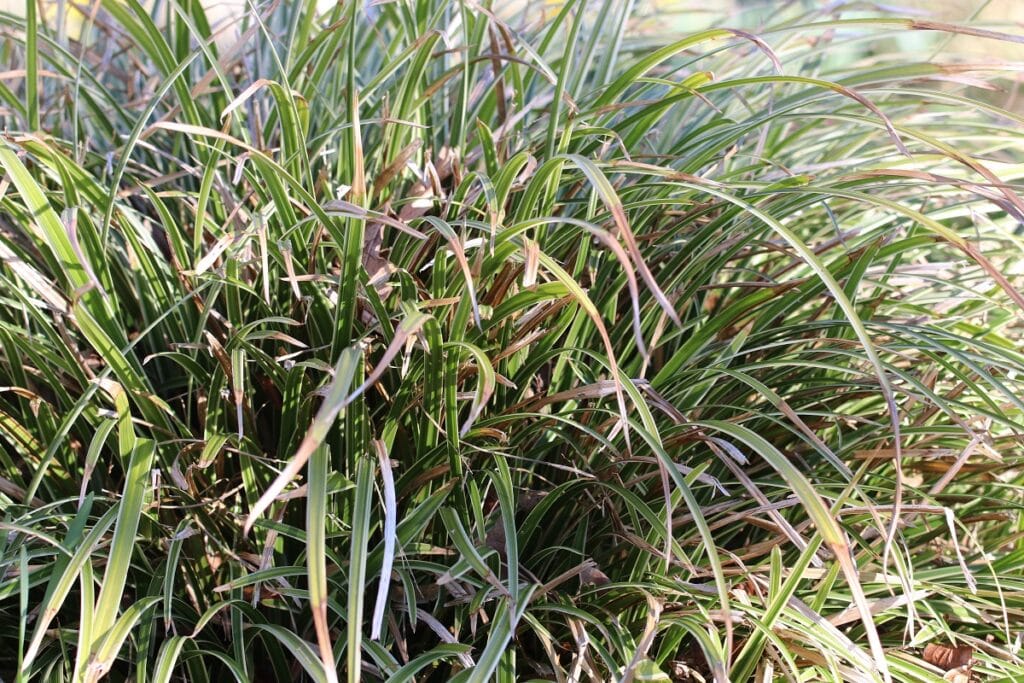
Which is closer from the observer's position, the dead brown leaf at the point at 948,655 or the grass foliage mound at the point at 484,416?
the grass foliage mound at the point at 484,416

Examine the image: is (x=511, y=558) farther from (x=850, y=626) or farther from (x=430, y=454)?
(x=850, y=626)

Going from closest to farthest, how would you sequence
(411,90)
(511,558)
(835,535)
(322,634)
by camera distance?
(322,634)
(835,535)
(511,558)
(411,90)

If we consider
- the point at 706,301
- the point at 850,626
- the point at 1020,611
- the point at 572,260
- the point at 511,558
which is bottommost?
the point at 850,626

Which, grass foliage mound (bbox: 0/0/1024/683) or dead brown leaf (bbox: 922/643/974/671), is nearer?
grass foliage mound (bbox: 0/0/1024/683)

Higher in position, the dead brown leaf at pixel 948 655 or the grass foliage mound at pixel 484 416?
the grass foliage mound at pixel 484 416

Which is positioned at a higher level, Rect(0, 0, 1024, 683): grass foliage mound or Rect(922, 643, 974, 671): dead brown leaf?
Rect(0, 0, 1024, 683): grass foliage mound

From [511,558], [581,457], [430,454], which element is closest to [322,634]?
[511,558]

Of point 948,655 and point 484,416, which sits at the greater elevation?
point 484,416

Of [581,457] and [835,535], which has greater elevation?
[835,535]
